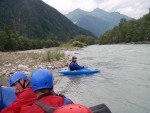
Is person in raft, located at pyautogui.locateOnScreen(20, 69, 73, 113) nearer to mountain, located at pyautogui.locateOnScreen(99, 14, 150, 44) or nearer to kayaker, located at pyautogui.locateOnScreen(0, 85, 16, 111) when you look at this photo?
kayaker, located at pyautogui.locateOnScreen(0, 85, 16, 111)

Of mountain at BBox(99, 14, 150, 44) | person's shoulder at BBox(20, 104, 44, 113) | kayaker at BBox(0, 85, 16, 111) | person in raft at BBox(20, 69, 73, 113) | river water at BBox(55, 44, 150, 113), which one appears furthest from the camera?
mountain at BBox(99, 14, 150, 44)

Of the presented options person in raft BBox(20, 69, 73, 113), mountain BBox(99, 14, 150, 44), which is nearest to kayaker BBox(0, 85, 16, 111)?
person in raft BBox(20, 69, 73, 113)

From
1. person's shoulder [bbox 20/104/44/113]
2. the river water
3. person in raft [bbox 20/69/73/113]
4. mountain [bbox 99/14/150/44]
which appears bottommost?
the river water

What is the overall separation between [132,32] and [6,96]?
3564 inches

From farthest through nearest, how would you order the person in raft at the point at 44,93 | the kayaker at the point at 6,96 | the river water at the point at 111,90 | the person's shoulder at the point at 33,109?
the river water at the point at 111,90, the kayaker at the point at 6,96, the person in raft at the point at 44,93, the person's shoulder at the point at 33,109

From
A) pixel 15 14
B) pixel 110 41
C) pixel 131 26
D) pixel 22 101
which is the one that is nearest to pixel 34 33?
pixel 15 14

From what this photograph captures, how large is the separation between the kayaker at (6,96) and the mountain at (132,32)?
74.3m

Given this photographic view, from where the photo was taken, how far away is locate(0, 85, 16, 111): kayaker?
469 cm

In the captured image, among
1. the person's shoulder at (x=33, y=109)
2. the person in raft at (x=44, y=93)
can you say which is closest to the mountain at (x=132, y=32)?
the person in raft at (x=44, y=93)

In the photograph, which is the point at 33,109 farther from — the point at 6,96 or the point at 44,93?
the point at 6,96

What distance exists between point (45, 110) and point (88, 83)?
1107 centimetres

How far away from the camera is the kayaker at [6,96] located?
4.69 m

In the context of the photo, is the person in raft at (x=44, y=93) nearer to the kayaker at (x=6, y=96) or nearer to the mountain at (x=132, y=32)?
the kayaker at (x=6, y=96)

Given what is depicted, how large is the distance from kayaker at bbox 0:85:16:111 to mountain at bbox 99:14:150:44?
7431cm
